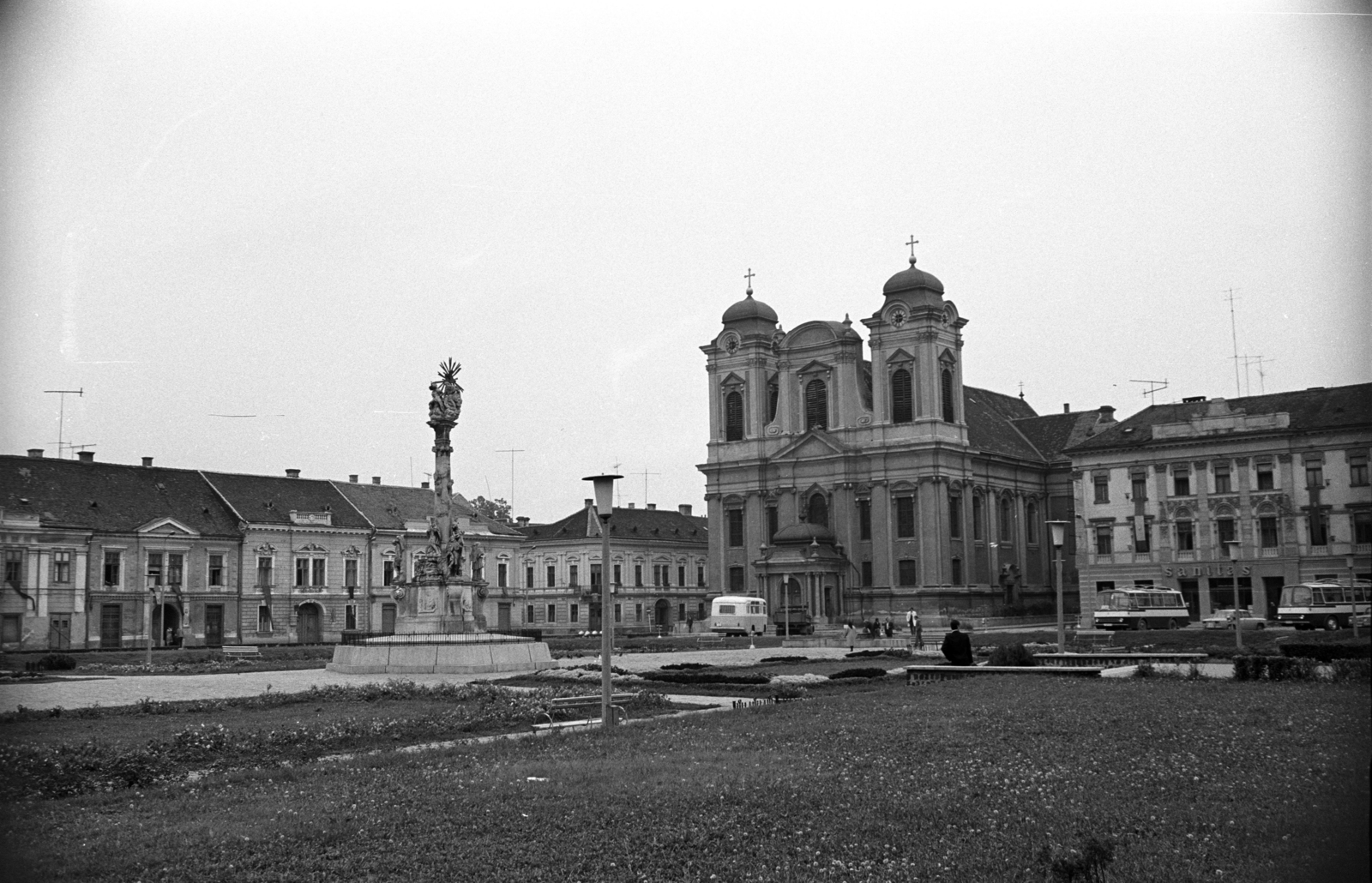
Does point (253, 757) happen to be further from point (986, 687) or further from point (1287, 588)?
point (1287, 588)

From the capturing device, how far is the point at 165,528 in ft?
244

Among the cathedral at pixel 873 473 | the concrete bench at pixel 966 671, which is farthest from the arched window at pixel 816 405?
the concrete bench at pixel 966 671

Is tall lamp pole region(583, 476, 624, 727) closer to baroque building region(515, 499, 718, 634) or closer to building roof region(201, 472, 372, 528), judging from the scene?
building roof region(201, 472, 372, 528)

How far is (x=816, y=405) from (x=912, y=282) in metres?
11.8

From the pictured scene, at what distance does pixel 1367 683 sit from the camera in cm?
426

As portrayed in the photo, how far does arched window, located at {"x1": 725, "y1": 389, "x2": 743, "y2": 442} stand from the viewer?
9807cm

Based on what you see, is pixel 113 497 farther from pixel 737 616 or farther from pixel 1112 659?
pixel 1112 659

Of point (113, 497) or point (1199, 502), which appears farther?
point (113, 497)

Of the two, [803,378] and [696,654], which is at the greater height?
[803,378]

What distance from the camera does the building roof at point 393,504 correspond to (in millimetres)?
87375

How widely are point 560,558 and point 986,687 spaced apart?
82789 millimetres

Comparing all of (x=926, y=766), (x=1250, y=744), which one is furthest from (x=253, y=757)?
(x=1250, y=744)

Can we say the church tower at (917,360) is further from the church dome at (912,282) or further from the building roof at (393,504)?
the building roof at (393,504)

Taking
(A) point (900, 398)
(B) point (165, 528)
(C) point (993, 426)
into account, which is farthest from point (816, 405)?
(B) point (165, 528)
